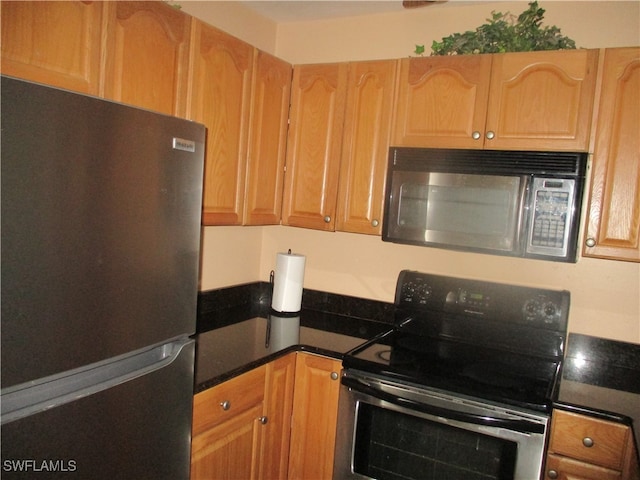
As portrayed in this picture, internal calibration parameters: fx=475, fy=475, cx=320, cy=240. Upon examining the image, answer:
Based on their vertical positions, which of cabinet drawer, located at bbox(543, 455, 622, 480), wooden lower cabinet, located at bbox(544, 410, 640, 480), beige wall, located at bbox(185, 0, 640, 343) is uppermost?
beige wall, located at bbox(185, 0, 640, 343)

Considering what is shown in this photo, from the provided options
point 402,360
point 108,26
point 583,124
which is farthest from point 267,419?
point 583,124

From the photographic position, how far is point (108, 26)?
1.40m

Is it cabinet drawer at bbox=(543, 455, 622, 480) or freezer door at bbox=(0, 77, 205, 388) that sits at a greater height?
freezer door at bbox=(0, 77, 205, 388)

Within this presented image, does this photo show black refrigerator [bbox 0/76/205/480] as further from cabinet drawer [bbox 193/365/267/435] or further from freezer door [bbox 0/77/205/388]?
cabinet drawer [bbox 193/365/267/435]

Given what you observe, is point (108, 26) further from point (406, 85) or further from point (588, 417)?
point (588, 417)

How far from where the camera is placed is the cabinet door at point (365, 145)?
2.10 metres

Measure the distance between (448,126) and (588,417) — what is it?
118cm

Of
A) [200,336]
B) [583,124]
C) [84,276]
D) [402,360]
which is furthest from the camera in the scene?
[200,336]

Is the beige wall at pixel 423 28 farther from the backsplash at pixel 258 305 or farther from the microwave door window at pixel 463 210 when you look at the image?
the backsplash at pixel 258 305

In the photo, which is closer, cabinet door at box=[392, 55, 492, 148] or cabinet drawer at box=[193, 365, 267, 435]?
cabinet drawer at box=[193, 365, 267, 435]

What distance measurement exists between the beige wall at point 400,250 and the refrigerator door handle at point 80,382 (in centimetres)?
111

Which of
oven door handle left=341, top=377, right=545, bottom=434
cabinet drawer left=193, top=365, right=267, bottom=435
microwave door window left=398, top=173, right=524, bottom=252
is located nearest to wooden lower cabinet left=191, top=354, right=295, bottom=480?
cabinet drawer left=193, top=365, right=267, bottom=435

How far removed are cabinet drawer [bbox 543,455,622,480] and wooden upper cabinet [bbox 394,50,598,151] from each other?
110 cm

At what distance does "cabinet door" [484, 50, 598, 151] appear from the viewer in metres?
1.75
